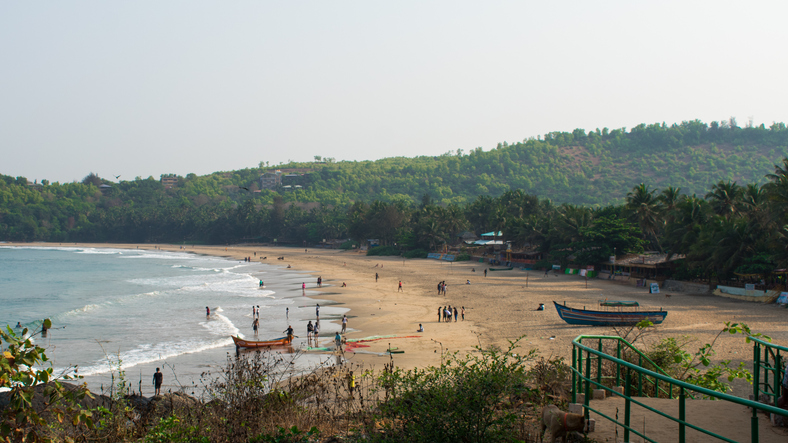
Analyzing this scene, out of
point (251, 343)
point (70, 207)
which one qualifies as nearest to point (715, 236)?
point (251, 343)

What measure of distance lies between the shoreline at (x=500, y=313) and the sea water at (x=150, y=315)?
279 cm

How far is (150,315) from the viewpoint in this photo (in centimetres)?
3231

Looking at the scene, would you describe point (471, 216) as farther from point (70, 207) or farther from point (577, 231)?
point (70, 207)

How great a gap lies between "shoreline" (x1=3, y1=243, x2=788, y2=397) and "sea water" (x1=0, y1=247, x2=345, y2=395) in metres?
2.79

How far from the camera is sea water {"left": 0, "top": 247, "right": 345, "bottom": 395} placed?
66.9ft

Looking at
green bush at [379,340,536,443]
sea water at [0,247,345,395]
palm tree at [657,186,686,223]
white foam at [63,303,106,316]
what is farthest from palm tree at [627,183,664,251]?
green bush at [379,340,536,443]

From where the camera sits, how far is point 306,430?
22.8 feet

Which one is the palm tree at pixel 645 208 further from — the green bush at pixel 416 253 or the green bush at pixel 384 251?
the green bush at pixel 384 251

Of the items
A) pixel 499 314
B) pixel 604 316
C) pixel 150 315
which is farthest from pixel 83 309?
pixel 604 316

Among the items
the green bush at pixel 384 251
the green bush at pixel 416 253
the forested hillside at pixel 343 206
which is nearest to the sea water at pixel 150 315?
the forested hillside at pixel 343 206

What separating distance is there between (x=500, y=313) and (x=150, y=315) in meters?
19.9

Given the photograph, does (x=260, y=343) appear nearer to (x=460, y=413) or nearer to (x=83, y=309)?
(x=83, y=309)

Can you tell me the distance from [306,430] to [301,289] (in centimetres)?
3917

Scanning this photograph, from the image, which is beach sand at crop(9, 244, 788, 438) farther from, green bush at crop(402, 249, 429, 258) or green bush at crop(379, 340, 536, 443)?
green bush at crop(402, 249, 429, 258)
